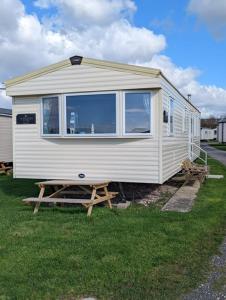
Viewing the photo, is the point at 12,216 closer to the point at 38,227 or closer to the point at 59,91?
the point at 38,227

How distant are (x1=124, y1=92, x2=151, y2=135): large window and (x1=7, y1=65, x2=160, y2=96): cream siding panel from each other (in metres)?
0.22

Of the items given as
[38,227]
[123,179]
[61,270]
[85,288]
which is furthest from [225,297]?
[123,179]

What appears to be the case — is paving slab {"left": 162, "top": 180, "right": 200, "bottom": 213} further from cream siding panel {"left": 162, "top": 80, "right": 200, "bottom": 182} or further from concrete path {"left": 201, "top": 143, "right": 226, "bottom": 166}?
concrete path {"left": 201, "top": 143, "right": 226, "bottom": 166}

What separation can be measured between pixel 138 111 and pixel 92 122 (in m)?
1.07

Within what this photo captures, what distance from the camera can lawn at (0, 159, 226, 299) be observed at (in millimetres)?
4266

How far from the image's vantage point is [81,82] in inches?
340

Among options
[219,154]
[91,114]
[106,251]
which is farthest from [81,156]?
[219,154]

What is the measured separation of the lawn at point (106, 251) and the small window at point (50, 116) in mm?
1773

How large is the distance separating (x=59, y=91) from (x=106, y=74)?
1.12m

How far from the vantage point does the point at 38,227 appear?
687 cm

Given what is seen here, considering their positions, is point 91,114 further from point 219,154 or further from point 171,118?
point 219,154

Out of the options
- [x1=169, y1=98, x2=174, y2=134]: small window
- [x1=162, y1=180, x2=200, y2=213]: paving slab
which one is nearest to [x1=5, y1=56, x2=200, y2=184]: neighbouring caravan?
[x1=169, y1=98, x2=174, y2=134]: small window

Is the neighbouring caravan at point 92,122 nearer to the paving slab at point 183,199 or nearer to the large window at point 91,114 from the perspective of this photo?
the large window at point 91,114

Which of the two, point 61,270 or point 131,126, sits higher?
point 131,126
